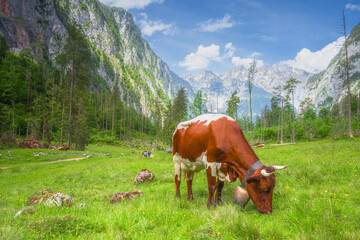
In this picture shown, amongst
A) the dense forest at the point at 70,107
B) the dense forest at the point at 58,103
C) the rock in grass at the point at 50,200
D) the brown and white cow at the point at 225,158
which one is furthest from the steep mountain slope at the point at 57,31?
the brown and white cow at the point at 225,158

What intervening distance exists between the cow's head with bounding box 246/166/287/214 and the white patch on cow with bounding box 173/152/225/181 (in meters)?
0.91

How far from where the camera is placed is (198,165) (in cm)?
569

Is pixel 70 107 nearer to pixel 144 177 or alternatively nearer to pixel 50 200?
pixel 144 177

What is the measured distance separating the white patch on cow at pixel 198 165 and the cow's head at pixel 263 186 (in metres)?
0.91

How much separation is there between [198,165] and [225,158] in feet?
3.66

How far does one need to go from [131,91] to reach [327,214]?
18315 centimetres

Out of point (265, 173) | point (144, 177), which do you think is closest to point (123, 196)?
point (144, 177)

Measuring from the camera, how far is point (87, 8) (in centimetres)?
18225

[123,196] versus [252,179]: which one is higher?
[252,179]

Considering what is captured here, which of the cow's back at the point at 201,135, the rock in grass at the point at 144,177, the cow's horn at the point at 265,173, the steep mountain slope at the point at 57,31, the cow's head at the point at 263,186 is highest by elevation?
the steep mountain slope at the point at 57,31

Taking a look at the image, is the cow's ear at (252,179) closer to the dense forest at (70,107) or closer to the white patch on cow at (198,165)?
the white patch on cow at (198,165)

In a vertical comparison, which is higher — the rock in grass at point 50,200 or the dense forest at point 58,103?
the dense forest at point 58,103

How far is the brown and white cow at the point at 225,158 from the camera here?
4.16 meters

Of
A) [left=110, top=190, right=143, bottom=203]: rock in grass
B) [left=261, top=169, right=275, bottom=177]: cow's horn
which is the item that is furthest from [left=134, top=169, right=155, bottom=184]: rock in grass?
[left=261, top=169, right=275, bottom=177]: cow's horn
